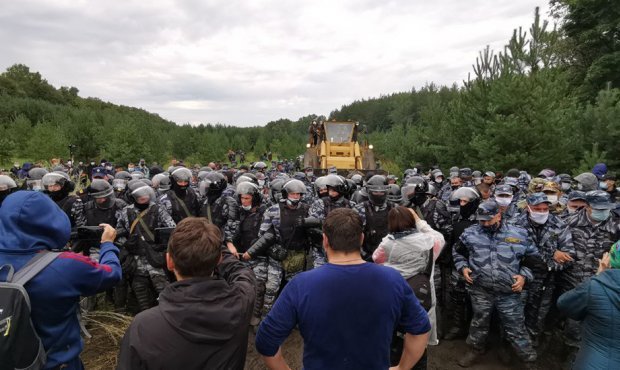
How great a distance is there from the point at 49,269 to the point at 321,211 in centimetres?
355

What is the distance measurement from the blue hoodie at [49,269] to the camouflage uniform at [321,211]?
2938 mm

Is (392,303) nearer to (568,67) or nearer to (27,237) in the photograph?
(27,237)

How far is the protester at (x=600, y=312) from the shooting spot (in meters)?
2.29

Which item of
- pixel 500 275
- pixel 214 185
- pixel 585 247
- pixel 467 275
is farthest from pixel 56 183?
pixel 585 247

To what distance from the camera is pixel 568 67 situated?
2077 cm

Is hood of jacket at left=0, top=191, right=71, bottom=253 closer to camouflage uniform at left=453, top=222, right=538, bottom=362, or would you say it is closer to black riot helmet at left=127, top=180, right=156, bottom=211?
black riot helmet at left=127, top=180, right=156, bottom=211

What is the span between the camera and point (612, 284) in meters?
2.28

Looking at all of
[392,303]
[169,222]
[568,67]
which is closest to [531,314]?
[392,303]

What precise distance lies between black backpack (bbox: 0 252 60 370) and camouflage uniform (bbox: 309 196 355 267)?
3176 millimetres

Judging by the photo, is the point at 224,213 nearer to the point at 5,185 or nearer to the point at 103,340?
the point at 103,340

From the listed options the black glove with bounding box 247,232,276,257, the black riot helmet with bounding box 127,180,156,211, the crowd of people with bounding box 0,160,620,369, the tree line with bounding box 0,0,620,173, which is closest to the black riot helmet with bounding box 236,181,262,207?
the crowd of people with bounding box 0,160,620,369

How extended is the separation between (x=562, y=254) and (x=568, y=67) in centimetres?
2145

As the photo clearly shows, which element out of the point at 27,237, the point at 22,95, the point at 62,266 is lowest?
the point at 62,266

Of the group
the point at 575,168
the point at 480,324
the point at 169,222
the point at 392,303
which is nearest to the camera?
the point at 392,303
